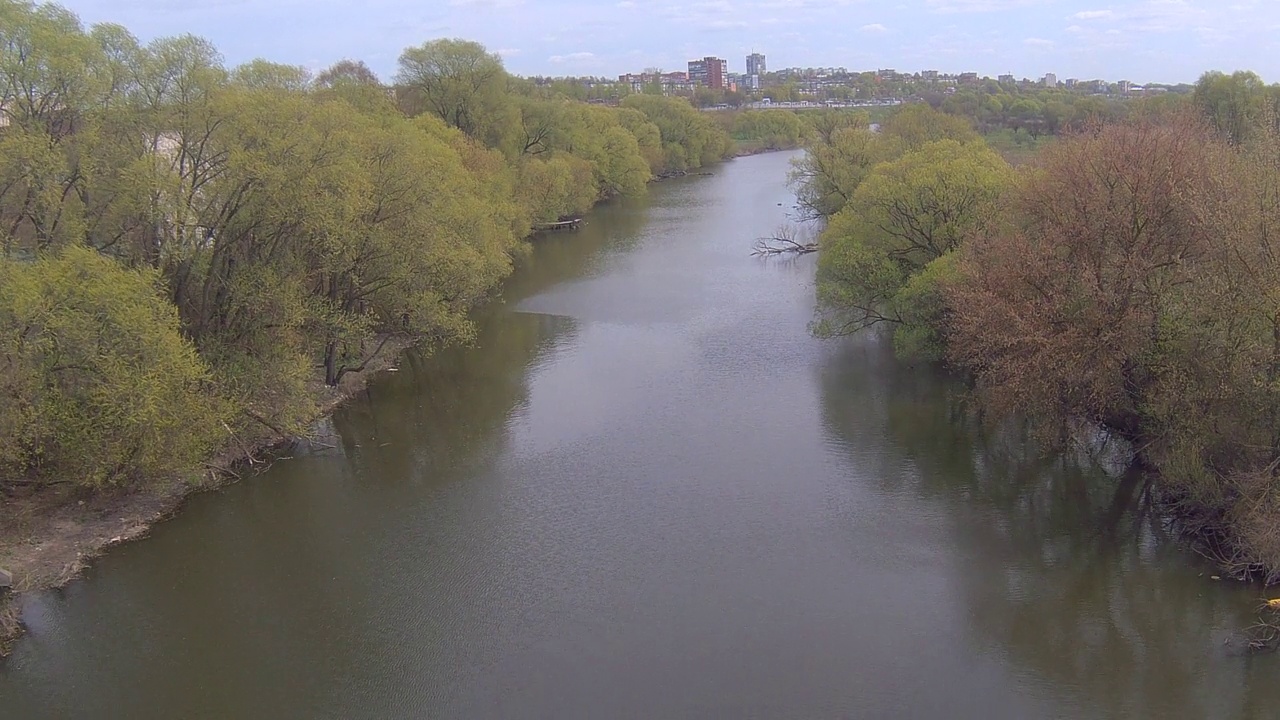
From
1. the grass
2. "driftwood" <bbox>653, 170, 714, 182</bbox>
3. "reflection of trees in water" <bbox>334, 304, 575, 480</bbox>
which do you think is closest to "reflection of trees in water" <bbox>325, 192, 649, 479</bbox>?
"reflection of trees in water" <bbox>334, 304, 575, 480</bbox>

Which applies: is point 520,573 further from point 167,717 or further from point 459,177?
point 459,177

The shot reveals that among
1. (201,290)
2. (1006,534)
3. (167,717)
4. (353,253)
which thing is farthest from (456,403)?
(1006,534)

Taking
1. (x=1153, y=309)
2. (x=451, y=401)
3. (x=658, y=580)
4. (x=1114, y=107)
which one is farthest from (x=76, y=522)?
(x=1114, y=107)

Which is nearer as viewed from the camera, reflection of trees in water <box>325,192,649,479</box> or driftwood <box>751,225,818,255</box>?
reflection of trees in water <box>325,192,649,479</box>

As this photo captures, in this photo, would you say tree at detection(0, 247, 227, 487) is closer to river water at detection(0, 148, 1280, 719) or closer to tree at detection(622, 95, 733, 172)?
river water at detection(0, 148, 1280, 719)

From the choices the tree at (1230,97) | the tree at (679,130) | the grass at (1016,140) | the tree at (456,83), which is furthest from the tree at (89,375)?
the tree at (679,130)

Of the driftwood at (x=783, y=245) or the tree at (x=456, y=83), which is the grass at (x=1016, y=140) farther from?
the tree at (x=456, y=83)

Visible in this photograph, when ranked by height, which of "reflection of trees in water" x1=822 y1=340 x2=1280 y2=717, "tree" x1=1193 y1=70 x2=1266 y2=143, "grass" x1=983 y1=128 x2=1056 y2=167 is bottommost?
"reflection of trees in water" x1=822 y1=340 x2=1280 y2=717
